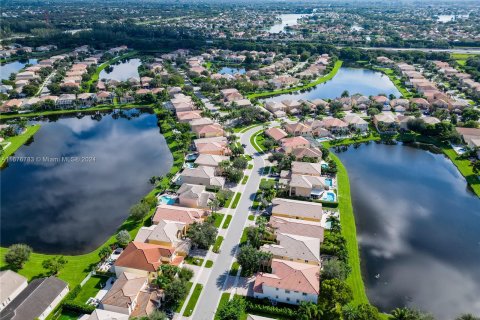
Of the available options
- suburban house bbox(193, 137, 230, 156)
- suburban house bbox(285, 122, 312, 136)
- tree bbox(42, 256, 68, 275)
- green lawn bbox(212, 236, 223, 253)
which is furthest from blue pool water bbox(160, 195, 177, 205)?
suburban house bbox(285, 122, 312, 136)

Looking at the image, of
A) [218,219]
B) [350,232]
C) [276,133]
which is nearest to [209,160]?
[218,219]

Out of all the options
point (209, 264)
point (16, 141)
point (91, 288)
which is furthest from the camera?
point (16, 141)

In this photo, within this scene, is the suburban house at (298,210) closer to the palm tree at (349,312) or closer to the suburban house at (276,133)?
the palm tree at (349,312)

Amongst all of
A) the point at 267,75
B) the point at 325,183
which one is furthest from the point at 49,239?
the point at 267,75

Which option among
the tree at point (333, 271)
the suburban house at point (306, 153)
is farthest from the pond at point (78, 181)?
the tree at point (333, 271)

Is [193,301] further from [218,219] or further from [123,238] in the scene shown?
[218,219]

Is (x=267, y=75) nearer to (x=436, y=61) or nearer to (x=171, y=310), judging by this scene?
(x=436, y=61)

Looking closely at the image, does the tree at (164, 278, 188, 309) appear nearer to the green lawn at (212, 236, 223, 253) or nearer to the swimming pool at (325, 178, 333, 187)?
the green lawn at (212, 236, 223, 253)
